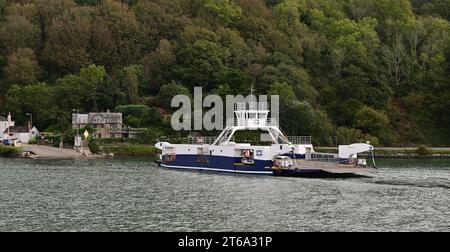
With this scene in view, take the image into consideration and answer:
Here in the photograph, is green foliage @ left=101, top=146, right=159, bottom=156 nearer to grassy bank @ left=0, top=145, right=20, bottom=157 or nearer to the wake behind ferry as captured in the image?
grassy bank @ left=0, top=145, right=20, bottom=157

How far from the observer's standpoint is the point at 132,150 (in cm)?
8694

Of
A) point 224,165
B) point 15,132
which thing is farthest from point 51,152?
point 224,165

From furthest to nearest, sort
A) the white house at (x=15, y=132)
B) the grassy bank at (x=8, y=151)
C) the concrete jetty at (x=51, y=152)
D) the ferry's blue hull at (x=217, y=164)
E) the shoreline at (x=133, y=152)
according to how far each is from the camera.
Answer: the white house at (x=15, y=132) < the grassy bank at (x=8, y=151) < the shoreline at (x=133, y=152) < the concrete jetty at (x=51, y=152) < the ferry's blue hull at (x=217, y=164)

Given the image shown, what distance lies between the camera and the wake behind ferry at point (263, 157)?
5722 cm

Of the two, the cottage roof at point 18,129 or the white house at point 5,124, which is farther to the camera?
the white house at point 5,124

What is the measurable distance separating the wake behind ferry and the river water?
237 cm

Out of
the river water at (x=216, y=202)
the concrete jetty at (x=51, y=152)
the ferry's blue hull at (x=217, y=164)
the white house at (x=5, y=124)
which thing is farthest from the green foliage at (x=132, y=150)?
the river water at (x=216, y=202)

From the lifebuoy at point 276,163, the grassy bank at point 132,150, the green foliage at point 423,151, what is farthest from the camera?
the grassy bank at point 132,150

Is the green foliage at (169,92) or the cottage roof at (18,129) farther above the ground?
the green foliage at (169,92)

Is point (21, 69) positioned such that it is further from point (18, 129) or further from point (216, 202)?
point (216, 202)

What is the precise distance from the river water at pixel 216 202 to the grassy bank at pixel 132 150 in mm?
25082

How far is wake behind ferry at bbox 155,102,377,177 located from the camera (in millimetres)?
57219

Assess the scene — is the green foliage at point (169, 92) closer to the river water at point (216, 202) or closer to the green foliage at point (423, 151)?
the green foliage at point (423, 151)
